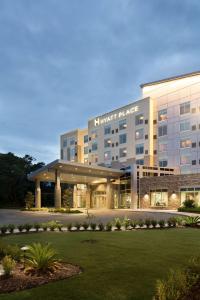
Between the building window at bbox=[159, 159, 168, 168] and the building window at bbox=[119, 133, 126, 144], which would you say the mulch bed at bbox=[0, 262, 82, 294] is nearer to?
the building window at bbox=[159, 159, 168, 168]

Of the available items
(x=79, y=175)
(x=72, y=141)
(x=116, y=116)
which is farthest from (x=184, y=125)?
(x=72, y=141)

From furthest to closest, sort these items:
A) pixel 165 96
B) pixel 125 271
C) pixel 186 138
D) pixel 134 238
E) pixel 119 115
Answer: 1. pixel 119 115
2. pixel 165 96
3. pixel 186 138
4. pixel 134 238
5. pixel 125 271

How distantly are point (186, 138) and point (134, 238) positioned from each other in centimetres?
4648

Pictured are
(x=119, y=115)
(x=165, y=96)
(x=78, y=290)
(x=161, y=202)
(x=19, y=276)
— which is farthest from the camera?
(x=119, y=115)

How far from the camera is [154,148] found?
67500 millimetres

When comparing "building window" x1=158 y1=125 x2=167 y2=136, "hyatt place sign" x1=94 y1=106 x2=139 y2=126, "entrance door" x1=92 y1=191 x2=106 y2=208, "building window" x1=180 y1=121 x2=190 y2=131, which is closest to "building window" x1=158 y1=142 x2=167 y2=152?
"building window" x1=158 y1=125 x2=167 y2=136

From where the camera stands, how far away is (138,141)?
229 feet

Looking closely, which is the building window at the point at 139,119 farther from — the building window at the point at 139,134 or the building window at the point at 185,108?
the building window at the point at 185,108

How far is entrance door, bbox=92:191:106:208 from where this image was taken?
231 feet

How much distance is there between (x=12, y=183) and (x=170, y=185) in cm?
4193

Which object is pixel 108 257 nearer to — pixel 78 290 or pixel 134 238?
pixel 78 290

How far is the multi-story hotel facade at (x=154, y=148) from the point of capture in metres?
56.7

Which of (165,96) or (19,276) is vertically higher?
(165,96)

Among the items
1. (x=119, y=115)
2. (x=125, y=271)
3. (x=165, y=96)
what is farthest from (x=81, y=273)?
(x=119, y=115)
